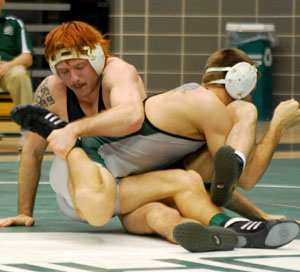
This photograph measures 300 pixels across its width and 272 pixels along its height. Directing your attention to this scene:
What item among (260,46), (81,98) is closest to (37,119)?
(81,98)

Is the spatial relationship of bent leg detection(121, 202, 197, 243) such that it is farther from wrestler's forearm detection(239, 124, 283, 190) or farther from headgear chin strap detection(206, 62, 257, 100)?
headgear chin strap detection(206, 62, 257, 100)

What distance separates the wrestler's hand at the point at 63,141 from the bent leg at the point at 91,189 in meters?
0.03

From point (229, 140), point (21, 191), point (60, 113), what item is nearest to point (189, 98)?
point (229, 140)

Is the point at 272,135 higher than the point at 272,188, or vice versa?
the point at 272,135

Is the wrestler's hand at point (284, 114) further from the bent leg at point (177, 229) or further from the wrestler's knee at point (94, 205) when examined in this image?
the wrestler's knee at point (94, 205)

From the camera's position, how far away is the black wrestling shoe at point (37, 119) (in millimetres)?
4484

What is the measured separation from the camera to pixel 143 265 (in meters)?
3.82

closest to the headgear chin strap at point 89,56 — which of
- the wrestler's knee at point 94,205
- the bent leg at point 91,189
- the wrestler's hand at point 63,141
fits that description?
the wrestler's hand at point 63,141

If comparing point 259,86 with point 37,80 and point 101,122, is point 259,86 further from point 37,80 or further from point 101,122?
point 101,122

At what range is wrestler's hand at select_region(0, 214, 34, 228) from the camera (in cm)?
489

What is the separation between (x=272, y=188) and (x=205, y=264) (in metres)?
2.94

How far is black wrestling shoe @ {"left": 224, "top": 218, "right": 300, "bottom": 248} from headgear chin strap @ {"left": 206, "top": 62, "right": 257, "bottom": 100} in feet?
2.39

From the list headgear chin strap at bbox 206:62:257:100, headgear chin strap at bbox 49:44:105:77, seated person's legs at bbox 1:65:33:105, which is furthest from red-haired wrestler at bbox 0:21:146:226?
seated person's legs at bbox 1:65:33:105

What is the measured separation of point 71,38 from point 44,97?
0.38 m
